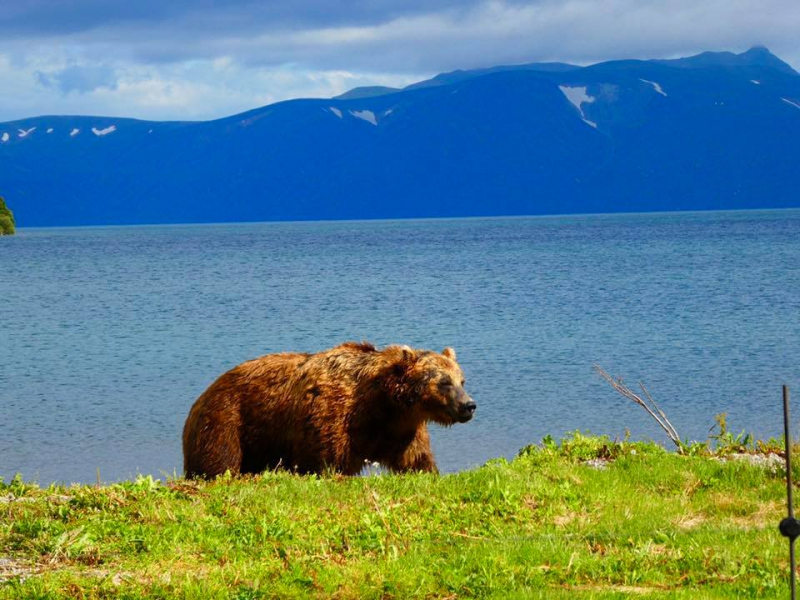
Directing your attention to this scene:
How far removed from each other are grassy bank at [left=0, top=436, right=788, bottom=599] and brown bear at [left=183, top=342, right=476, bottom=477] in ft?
2.66

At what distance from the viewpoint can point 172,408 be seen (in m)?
31.6

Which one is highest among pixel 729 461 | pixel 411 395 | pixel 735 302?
pixel 411 395

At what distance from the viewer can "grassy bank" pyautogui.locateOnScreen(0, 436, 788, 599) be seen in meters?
7.87

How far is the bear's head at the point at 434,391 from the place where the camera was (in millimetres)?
11945

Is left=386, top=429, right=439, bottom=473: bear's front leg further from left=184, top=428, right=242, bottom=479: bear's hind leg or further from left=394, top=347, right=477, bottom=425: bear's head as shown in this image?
left=184, top=428, right=242, bottom=479: bear's hind leg

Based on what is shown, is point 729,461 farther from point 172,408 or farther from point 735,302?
point 735,302

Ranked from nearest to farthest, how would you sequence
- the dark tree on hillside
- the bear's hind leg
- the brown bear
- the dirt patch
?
the dirt patch → the brown bear → the bear's hind leg → the dark tree on hillside

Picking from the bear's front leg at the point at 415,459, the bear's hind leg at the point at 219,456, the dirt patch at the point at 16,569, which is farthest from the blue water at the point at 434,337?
the dirt patch at the point at 16,569

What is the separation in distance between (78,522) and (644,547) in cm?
456

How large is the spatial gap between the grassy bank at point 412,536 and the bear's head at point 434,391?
741mm

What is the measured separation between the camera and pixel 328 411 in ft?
38.9

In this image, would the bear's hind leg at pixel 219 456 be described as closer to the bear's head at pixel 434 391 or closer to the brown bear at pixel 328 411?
the brown bear at pixel 328 411

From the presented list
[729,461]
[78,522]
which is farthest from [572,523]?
[78,522]

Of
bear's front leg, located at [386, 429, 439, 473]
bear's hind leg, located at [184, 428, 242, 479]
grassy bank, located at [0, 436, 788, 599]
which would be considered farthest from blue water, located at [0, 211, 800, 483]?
grassy bank, located at [0, 436, 788, 599]
